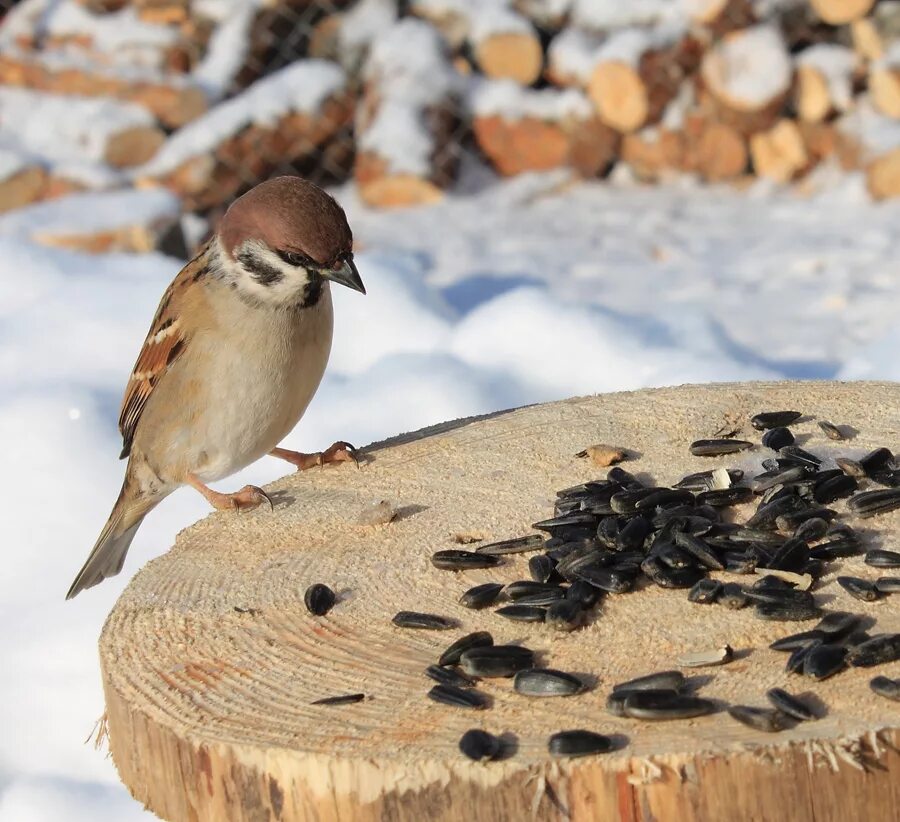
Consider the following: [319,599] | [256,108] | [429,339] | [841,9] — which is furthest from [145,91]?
[319,599]

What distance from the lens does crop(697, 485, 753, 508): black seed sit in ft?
7.71

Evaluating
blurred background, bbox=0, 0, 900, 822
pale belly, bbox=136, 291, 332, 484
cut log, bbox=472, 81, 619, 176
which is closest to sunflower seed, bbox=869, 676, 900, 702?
pale belly, bbox=136, 291, 332, 484

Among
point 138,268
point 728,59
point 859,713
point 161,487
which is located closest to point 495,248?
point 728,59

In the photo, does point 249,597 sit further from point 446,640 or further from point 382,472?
point 382,472

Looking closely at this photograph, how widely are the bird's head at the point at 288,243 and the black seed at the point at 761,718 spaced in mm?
1216

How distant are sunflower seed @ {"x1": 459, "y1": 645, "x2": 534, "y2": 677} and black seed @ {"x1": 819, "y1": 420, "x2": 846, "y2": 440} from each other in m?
0.99

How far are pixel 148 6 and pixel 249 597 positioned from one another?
631 centimetres

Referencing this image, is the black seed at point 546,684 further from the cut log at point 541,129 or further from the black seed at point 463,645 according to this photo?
the cut log at point 541,129

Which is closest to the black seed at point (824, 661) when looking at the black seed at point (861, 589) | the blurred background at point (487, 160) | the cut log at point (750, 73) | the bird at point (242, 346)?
the black seed at point (861, 589)

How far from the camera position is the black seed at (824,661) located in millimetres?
1717

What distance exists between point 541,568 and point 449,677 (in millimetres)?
370

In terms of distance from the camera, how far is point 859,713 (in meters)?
1.62

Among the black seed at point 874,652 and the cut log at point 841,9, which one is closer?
the black seed at point 874,652

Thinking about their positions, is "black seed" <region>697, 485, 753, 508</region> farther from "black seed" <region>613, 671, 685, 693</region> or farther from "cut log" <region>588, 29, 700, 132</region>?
"cut log" <region>588, 29, 700, 132</region>
